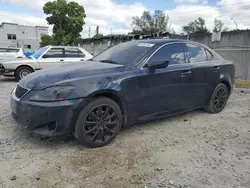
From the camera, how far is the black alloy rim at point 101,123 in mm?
2816

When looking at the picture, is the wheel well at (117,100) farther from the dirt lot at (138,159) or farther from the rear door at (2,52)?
the rear door at (2,52)

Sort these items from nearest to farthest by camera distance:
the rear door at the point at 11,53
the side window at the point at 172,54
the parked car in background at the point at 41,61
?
1. the side window at the point at 172,54
2. the parked car in background at the point at 41,61
3. the rear door at the point at 11,53

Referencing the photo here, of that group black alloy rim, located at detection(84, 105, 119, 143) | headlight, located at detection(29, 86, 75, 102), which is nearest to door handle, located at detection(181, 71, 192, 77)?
black alloy rim, located at detection(84, 105, 119, 143)

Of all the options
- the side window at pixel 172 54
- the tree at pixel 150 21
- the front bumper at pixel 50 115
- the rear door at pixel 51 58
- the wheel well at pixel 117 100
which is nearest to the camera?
the front bumper at pixel 50 115

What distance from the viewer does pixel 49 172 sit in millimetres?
2340

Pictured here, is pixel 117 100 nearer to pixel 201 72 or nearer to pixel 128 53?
pixel 128 53

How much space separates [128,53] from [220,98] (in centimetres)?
234

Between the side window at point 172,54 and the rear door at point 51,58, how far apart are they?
224 inches

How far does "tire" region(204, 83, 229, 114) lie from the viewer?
14.3 ft

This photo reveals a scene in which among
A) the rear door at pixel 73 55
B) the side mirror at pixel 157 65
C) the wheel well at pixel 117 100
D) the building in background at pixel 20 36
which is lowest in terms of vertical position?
the wheel well at pixel 117 100

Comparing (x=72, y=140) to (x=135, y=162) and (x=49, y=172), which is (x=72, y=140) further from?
(x=135, y=162)

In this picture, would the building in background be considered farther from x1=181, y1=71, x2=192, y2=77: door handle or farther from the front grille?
x1=181, y1=71, x2=192, y2=77: door handle

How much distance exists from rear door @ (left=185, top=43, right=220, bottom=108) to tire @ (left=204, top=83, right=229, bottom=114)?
165 millimetres

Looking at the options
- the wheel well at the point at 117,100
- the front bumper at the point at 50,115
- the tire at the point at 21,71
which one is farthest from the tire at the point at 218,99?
the tire at the point at 21,71
